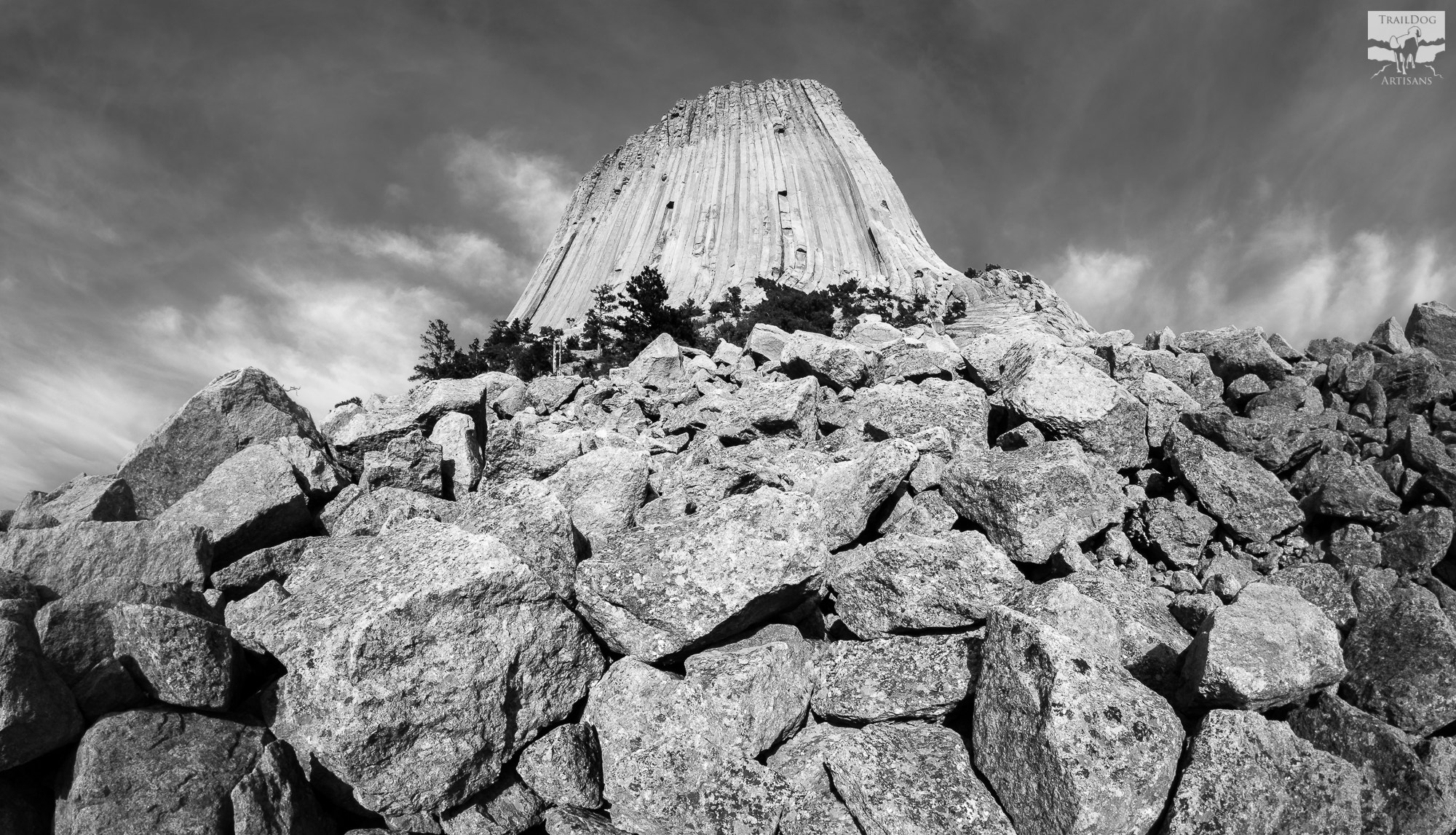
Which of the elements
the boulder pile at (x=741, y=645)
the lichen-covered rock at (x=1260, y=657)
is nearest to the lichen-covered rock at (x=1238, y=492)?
the boulder pile at (x=741, y=645)

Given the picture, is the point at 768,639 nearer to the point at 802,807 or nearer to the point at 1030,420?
the point at 802,807

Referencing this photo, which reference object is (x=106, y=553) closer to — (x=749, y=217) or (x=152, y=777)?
(x=152, y=777)

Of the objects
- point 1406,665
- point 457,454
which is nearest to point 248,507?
point 457,454

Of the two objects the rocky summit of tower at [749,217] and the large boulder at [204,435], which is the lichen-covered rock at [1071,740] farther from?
the rocky summit of tower at [749,217]

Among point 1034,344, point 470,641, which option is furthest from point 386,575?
point 1034,344

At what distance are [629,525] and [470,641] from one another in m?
2.30

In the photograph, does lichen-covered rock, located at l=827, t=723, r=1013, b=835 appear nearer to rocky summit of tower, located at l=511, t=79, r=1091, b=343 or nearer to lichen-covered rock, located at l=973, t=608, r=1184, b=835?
lichen-covered rock, located at l=973, t=608, r=1184, b=835

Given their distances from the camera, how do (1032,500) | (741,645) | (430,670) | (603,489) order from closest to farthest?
(430,670) → (741,645) → (1032,500) → (603,489)

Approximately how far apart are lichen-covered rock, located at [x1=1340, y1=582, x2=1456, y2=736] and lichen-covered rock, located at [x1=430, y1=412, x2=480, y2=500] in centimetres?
862

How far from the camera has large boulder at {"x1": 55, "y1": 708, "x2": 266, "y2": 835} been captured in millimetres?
4203

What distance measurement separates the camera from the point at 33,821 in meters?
4.39

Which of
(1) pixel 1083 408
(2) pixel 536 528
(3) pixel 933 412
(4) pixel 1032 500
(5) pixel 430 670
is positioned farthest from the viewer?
(3) pixel 933 412

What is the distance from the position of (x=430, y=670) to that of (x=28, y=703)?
2334 millimetres

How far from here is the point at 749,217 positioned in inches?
2773
